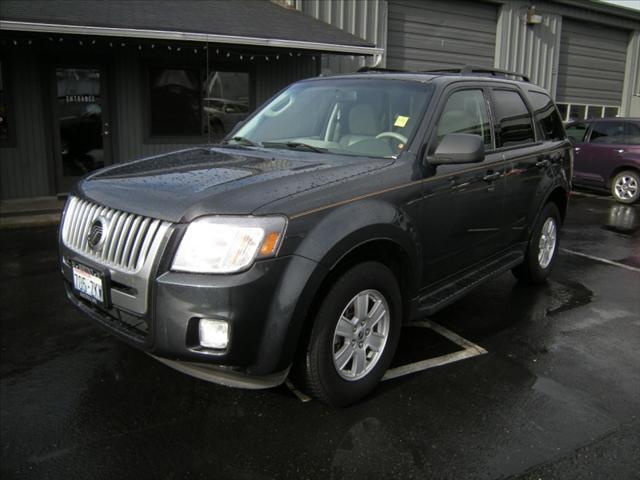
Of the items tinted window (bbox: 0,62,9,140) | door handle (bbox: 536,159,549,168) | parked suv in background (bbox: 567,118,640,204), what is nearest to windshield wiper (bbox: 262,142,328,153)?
door handle (bbox: 536,159,549,168)

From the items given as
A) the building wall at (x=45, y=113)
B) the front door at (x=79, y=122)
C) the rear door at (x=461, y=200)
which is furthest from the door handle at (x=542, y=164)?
the front door at (x=79, y=122)

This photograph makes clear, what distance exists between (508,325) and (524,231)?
94 centimetres

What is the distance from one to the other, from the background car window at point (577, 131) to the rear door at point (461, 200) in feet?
29.5

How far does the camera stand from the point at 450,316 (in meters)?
4.82

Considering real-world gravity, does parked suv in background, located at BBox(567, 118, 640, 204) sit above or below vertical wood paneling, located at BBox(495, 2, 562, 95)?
below

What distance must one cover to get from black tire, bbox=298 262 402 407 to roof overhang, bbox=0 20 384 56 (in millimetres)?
6942

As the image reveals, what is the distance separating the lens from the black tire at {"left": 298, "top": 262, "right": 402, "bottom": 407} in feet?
9.71

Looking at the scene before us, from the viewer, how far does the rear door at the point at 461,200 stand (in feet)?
12.0

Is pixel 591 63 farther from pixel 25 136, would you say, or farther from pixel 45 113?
pixel 25 136

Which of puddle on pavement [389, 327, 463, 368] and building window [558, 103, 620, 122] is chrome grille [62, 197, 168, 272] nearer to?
puddle on pavement [389, 327, 463, 368]

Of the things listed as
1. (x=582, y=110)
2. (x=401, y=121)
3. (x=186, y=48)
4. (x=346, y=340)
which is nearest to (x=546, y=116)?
(x=401, y=121)

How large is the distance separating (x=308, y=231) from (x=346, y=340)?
0.75m

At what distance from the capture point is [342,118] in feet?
13.5

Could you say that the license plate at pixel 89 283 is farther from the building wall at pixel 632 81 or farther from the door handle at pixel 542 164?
the building wall at pixel 632 81
